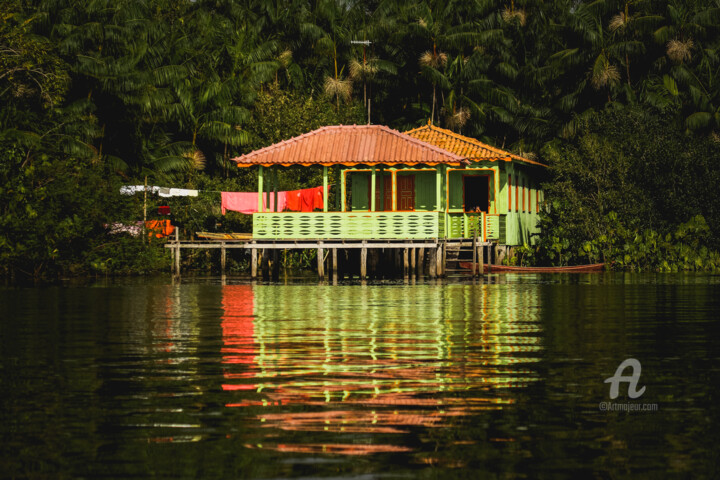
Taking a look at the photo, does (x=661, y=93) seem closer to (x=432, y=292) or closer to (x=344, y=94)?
(x=344, y=94)

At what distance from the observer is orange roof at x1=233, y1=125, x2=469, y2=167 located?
127ft

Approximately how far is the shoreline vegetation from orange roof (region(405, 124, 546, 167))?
12.0 ft

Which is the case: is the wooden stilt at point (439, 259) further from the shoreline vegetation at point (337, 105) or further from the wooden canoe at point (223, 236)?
the wooden canoe at point (223, 236)

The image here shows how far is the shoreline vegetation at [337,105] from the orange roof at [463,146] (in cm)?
365

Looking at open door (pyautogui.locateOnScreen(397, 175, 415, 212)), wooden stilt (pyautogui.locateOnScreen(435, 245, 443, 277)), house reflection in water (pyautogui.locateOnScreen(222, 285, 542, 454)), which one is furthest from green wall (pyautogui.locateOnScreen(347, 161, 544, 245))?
house reflection in water (pyautogui.locateOnScreen(222, 285, 542, 454))

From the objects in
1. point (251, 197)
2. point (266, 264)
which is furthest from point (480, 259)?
point (251, 197)

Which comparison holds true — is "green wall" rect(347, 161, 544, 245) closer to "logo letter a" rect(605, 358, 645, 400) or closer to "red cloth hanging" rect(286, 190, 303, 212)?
"red cloth hanging" rect(286, 190, 303, 212)

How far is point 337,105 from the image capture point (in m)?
60.9

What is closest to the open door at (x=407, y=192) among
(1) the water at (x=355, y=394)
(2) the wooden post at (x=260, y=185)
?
(2) the wooden post at (x=260, y=185)

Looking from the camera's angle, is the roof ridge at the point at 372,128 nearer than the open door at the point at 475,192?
Yes

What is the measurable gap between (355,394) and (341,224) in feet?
90.6

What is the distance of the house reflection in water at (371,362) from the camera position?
9.74 metres

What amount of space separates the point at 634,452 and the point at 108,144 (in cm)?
4623

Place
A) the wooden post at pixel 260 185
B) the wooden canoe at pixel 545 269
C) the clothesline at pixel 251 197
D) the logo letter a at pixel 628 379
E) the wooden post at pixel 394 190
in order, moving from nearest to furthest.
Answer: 1. the logo letter a at pixel 628 379
2. the wooden post at pixel 260 185
3. the wooden post at pixel 394 190
4. the wooden canoe at pixel 545 269
5. the clothesline at pixel 251 197
